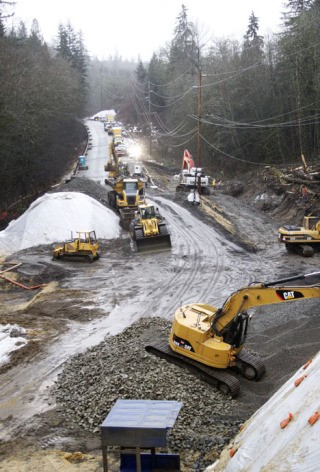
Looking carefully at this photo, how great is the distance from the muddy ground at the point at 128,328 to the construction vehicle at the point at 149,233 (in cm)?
85

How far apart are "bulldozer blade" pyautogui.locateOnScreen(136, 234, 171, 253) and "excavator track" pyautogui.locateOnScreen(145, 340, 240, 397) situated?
12822mm

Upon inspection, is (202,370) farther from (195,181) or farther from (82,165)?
(82,165)

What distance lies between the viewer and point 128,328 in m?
16.4

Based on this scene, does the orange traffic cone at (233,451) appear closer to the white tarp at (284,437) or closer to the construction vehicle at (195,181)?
the white tarp at (284,437)

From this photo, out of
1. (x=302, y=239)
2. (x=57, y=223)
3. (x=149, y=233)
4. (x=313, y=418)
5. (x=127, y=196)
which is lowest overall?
(x=302, y=239)

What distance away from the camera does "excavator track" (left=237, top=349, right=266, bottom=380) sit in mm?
12578

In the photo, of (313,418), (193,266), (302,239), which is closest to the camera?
(313,418)

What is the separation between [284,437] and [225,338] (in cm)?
518

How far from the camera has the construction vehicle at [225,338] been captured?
1154 centimetres

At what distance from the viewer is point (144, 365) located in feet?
42.0

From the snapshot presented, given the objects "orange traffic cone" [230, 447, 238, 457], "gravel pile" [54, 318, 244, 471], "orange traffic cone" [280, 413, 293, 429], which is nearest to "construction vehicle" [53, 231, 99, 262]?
"gravel pile" [54, 318, 244, 471]

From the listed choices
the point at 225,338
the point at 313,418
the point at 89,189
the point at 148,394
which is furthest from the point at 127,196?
the point at 313,418

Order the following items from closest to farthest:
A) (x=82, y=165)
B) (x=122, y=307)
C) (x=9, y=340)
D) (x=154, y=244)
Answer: (x=9, y=340), (x=122, y=307), (x=154, y=244), (x=82, y=165)

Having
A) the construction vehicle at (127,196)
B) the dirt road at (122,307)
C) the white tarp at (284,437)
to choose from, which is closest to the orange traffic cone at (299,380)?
the white tarp at (284,437)
